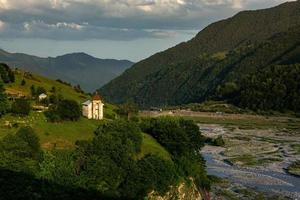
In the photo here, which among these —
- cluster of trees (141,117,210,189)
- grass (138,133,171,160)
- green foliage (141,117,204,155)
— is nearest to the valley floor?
cluster of trees (141,117,210,189)

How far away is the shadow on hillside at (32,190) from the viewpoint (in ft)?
145

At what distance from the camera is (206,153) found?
469 ft

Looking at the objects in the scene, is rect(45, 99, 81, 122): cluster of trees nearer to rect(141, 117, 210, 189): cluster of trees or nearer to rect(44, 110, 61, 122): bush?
rect(44, 110, 61, 122): bush

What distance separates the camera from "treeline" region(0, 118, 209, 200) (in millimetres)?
56906

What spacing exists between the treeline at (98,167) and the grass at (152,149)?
117cm

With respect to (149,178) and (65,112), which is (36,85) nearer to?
(65,112)

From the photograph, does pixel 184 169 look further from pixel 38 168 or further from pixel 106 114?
pixel 106 114

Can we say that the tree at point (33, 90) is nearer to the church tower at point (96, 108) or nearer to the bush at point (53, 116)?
the church tower at point (96, 108)

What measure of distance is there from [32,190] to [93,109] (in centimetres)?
4961

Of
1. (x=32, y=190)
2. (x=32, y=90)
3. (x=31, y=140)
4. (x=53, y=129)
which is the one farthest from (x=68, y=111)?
(x=32, y=190)

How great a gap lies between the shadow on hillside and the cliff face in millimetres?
12356

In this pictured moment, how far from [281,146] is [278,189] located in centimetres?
6556

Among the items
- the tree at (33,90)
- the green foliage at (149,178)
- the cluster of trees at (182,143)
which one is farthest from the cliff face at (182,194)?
the tree at (33,90)

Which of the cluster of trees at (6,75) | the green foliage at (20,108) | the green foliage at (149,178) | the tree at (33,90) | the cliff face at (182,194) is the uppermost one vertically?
the cluster of trees at (6,75)
